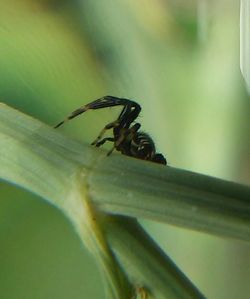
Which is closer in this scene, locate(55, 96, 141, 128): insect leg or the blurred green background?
locate(55, 96, 141, 128): insect leg

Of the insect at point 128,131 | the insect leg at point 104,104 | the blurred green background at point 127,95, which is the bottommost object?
the blurred green background at point 127,95

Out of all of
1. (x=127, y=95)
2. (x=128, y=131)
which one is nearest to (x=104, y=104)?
(x=128, y=131)

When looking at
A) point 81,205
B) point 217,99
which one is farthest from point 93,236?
point 217,99

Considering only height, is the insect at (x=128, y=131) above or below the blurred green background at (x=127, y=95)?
above

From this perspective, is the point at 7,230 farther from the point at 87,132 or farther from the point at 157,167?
the point at 157,167

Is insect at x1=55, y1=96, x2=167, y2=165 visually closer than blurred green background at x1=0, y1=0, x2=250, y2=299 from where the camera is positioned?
Yes

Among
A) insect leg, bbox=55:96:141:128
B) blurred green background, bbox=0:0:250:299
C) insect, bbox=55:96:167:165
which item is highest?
insect leg, bbox=55:96:141:128

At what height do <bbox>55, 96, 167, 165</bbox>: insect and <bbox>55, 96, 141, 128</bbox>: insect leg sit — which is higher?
<bbox>55, 96, 141, 128</bbox>: insect leg

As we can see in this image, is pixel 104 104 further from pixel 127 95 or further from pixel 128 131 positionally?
pixel 127 95
